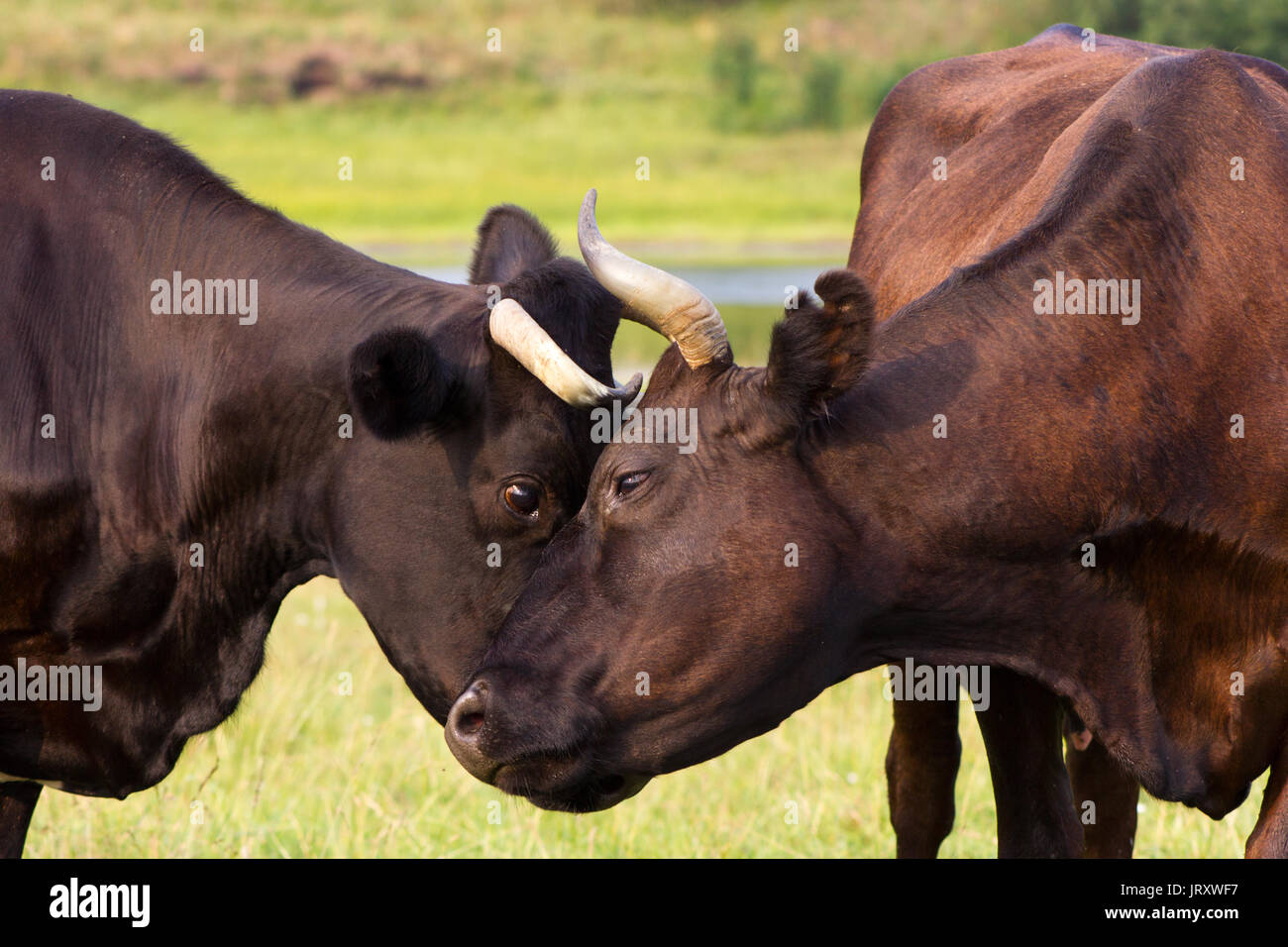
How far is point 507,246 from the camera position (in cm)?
535

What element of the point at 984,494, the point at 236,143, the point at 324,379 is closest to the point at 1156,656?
the point at 984,494

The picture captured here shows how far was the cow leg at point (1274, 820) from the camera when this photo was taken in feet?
13.9

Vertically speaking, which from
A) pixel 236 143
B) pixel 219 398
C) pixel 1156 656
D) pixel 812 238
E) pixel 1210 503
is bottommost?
pixel 1156 656

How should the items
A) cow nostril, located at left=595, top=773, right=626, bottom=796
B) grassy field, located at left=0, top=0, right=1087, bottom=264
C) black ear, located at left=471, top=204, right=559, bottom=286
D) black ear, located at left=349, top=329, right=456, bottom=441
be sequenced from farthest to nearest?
grassy field, located at left=0, top=0, right=1087, bottom=264
black ear, located at left=471, top=204, right=559, bottom=286
black ear, located at left=349, top=329, right=456, bottom=441
cow nostril, located at left=595, top=773, right=626, bottom=796

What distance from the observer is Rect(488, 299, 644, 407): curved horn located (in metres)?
4.29

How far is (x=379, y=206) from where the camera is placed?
34.3m

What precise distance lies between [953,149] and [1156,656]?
2526 millimetres

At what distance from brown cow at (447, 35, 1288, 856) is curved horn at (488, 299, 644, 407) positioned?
146 mm

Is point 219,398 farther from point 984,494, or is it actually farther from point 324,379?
point 984,494
